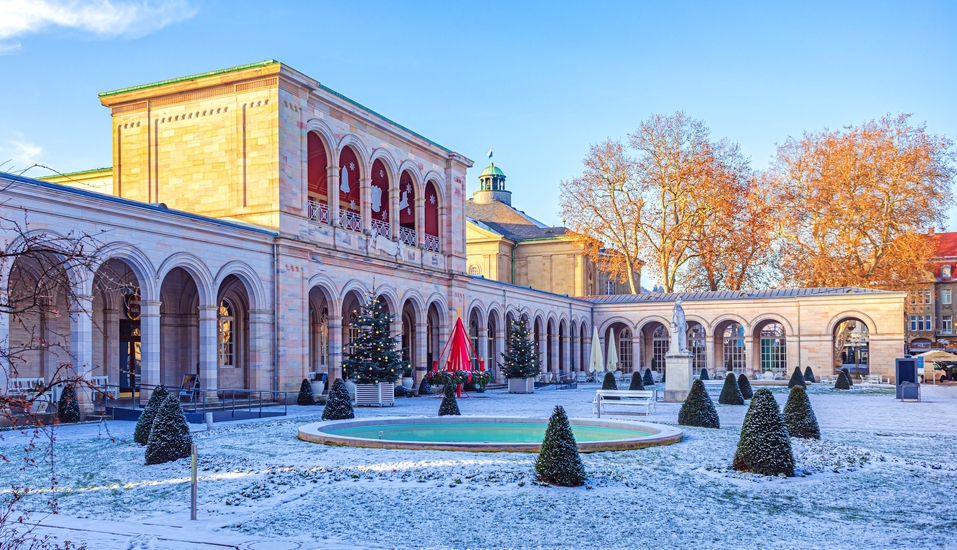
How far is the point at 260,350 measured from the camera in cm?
2436

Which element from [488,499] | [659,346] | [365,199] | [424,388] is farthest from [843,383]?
[488,499]

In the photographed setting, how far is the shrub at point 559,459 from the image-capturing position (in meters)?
9.82

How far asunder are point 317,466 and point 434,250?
955 inches

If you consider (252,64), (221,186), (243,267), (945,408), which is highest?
(252,64)

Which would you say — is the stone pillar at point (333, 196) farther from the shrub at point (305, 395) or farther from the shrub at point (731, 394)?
the shrub at point (731, 394)

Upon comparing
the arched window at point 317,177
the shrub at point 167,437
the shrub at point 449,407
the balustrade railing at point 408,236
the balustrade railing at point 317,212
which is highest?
the arched window at point 317,177

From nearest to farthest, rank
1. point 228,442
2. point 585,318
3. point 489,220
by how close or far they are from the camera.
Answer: point 228,442
point 585,318
point 489,220

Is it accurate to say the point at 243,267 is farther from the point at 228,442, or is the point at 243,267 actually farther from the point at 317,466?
the point at 317,466

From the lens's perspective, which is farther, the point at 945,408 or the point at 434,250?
the point at 434,250

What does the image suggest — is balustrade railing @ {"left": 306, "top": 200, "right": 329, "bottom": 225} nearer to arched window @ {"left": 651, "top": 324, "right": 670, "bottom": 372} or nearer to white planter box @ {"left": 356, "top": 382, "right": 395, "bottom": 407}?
white planter box @ {"left": 356, "top": 382, "right": 395, "bottom": 407}

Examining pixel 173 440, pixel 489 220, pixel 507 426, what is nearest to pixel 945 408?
pixel 507 426

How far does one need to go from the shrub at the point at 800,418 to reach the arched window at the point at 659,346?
36282 millimetres

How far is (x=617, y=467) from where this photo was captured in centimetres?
1115

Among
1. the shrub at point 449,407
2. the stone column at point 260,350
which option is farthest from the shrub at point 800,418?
the stone column at point 260,350
